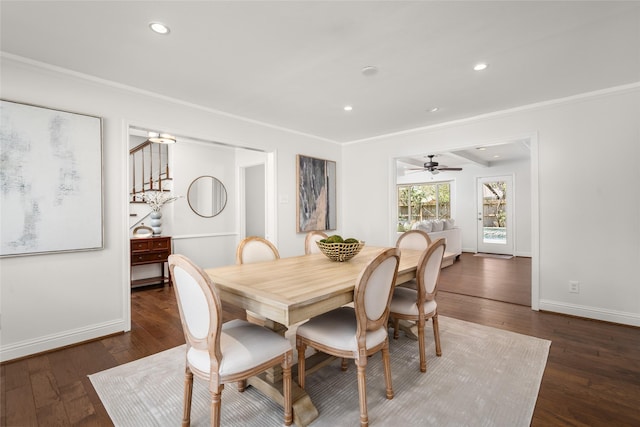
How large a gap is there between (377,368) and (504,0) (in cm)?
250

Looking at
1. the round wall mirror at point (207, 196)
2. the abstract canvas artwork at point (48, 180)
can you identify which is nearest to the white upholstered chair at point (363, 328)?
the abstract canvas artwork at point (48, 180)

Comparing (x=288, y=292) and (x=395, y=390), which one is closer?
(x=288, y=292)

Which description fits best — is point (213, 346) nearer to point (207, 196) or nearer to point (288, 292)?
point (288, 292)

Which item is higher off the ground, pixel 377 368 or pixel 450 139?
pixel 450 139

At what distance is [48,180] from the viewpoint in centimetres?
251

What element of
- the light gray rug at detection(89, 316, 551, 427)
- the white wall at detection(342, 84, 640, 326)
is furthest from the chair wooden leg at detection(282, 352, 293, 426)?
the white wall at detection(342, 84, 640, 326)

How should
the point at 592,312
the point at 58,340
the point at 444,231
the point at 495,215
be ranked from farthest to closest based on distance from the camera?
the point at 495,215, the point at 444,231, the point at 592,312, the point at 58,340

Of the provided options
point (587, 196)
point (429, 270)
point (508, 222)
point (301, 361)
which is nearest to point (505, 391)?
point (429, 270)

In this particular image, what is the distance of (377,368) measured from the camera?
223 cm

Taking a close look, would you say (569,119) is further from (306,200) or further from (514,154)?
(514,154)

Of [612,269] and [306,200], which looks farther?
[306,200]

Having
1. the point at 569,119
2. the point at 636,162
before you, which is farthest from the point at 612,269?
the point at 569,119

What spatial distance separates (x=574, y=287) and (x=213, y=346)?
3.74 meters

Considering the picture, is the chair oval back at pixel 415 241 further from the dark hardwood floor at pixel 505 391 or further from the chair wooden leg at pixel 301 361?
the chair wooden leg at pixel 301 361
